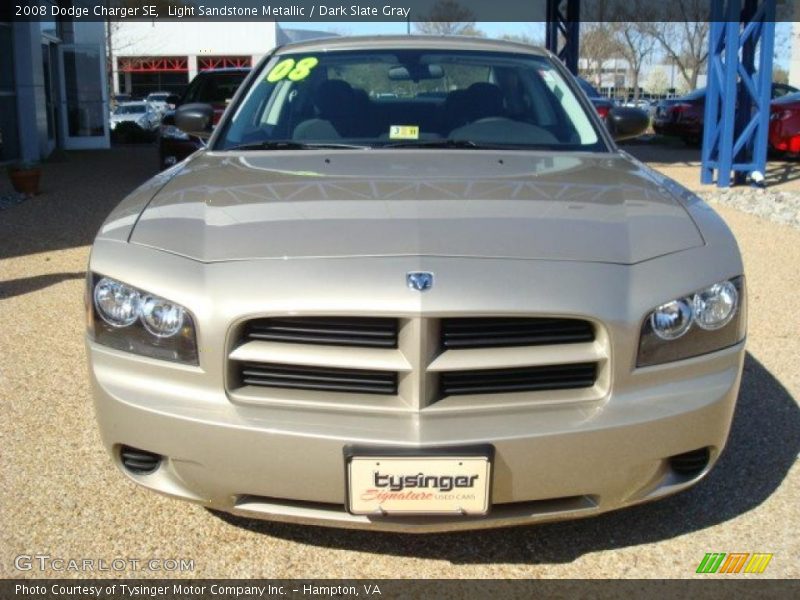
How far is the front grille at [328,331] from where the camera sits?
2.50 meters

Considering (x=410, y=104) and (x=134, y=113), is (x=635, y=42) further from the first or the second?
(x=410, y=104)

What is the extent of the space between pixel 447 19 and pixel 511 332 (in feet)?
134

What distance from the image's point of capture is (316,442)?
7.97 feet

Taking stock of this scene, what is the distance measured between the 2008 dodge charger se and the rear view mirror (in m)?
1.48

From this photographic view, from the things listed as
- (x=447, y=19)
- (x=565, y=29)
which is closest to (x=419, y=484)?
(x=565, y=29)

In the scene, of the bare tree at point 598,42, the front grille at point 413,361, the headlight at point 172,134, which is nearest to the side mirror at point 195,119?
the front grille at point 413,361

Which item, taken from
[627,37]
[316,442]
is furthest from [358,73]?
[627,37]

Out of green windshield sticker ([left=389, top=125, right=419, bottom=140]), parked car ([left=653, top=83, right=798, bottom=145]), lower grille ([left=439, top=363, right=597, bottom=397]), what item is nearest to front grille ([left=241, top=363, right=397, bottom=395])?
lower grille ([left=439, top=363, right=597, bottom=397])

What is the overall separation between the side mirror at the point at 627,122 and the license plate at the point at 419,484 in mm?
2526

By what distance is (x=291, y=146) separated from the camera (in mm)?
3902

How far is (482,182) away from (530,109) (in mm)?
1117

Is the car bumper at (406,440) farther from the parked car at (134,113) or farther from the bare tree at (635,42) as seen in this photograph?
the bare tree at (635,42)

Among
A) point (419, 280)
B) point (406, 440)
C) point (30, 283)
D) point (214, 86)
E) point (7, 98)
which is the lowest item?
point (30, 283)

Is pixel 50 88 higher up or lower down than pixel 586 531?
higher up
